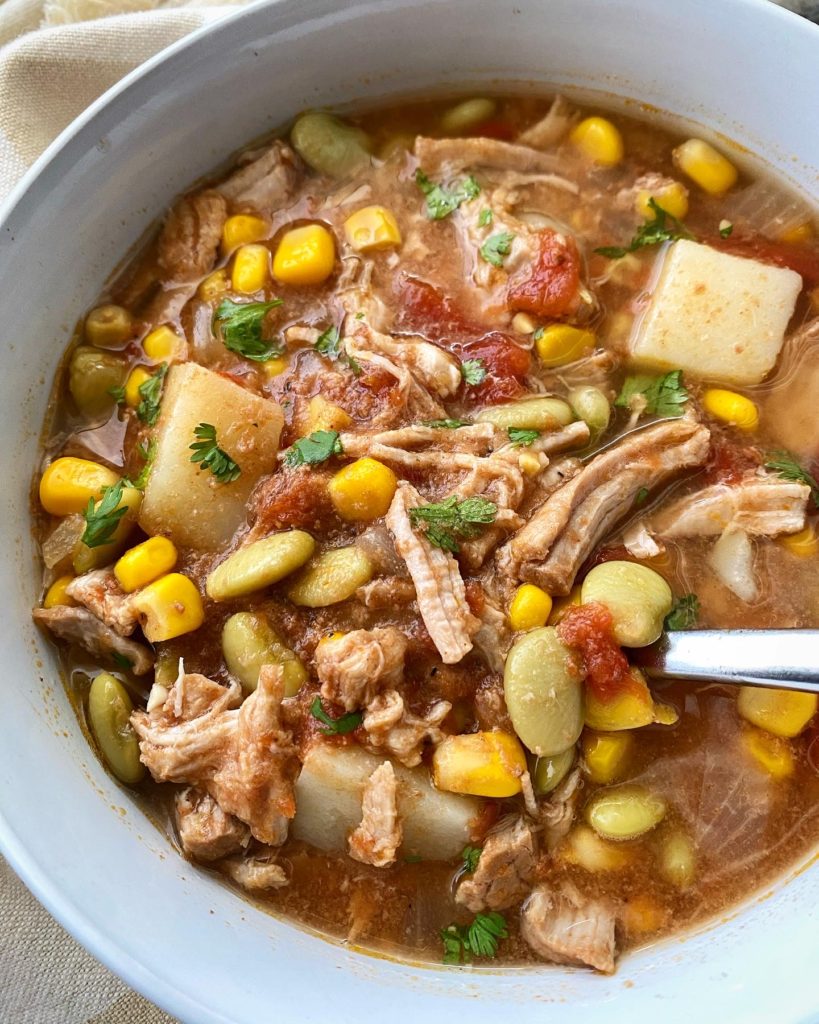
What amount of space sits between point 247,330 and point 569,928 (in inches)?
99.7

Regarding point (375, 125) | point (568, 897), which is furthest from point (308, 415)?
point (568, 897)

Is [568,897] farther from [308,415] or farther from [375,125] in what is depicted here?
[375,125]

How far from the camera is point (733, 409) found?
385 centimetres

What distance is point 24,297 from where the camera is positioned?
369 centimetres

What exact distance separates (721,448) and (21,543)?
2.71 meters

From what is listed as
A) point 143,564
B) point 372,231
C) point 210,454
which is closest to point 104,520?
point 143,564

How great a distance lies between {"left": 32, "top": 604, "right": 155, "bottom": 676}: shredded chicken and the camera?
3.46 meters

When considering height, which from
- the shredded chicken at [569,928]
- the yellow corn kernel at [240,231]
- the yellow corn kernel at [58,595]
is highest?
the yellow corn kernel at [240,231]

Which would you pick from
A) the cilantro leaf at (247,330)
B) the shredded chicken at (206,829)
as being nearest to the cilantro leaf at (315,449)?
the cilantro leaf at (247,330)

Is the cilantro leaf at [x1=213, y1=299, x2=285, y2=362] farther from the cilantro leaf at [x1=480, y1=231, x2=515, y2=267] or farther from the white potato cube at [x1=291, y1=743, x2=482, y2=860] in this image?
the white potato cube at [x1=291, y1=743, x2=482, y2=860]

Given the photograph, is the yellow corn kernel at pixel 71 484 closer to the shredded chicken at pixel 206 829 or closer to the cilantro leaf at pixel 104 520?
the cilantro leaf at pixel 104 520

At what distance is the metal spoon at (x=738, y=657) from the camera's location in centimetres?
310

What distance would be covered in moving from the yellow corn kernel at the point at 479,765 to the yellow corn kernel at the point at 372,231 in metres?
2.06

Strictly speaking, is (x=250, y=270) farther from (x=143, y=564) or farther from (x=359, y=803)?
(x=359, y=803)
